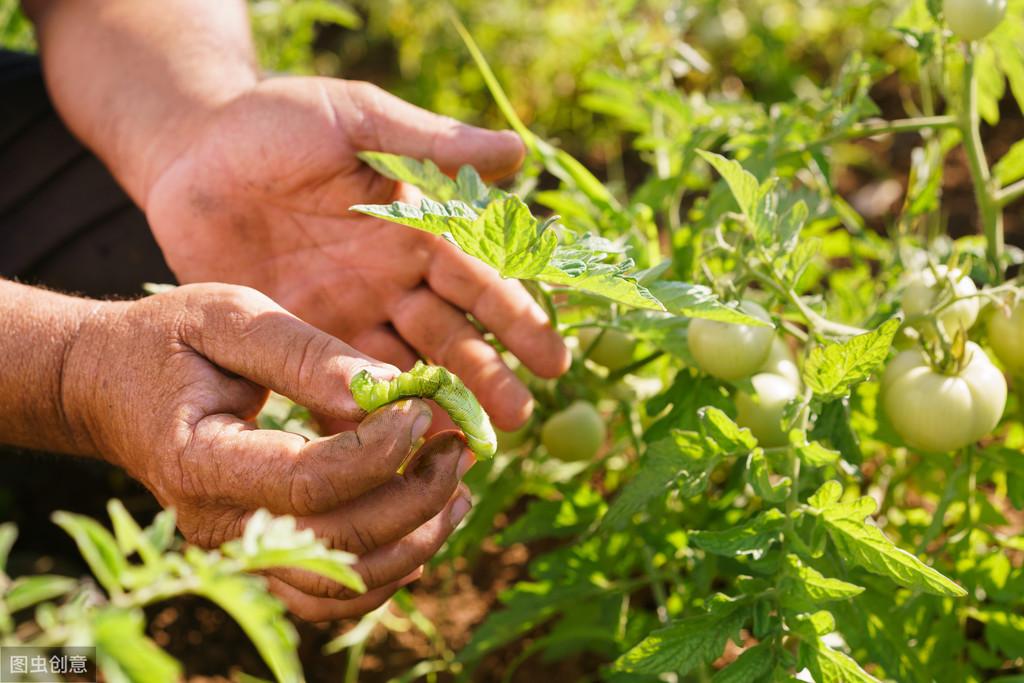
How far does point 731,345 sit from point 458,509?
32cm

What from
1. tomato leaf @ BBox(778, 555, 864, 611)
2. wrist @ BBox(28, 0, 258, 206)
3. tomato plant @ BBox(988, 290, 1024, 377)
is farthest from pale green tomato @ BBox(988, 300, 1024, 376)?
wrist @ BBox(28, 0, 258, 206)

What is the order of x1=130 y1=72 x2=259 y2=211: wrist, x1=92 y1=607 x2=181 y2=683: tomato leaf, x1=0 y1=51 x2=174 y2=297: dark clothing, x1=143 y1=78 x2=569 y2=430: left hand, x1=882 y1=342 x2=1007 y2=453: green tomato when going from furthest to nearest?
x1=0 y1=51 x2=174 y2=297: dark clothing, x1=130 y1=72 x2=259 y2=211: wrist, x1=143 y1=78 x2=569 y2=430: left hand, x1=882 y1=342 x2=1007 y2=453: green tomato, x1=92 y1=607 x2=181 y2=683: tomato leaf

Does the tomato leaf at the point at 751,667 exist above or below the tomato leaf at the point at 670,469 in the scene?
below

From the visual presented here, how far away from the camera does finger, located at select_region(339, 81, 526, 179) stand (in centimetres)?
127

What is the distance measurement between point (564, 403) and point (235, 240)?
484mm

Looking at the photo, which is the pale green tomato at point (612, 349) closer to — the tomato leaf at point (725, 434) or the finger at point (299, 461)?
the tomato leaf at point (725, 434)

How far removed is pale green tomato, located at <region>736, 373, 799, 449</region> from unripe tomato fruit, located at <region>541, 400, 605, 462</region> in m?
0.20

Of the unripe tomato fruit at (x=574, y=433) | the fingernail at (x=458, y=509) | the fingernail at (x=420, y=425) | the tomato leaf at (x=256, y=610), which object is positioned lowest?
the unripe tomato fruit at (x=574, y=433)

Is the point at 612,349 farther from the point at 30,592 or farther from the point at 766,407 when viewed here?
the point at 30,592

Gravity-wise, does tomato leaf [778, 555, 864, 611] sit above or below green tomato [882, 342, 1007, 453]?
below

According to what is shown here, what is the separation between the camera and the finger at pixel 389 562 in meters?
0.92

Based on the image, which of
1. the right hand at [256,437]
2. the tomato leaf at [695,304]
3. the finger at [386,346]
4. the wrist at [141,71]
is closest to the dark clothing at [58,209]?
the wrist at [141,71]

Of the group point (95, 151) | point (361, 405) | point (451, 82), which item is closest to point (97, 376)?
point (361, 405)

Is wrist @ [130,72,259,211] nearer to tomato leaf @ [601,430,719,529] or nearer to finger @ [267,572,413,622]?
finger @ [267,572,413,622]
